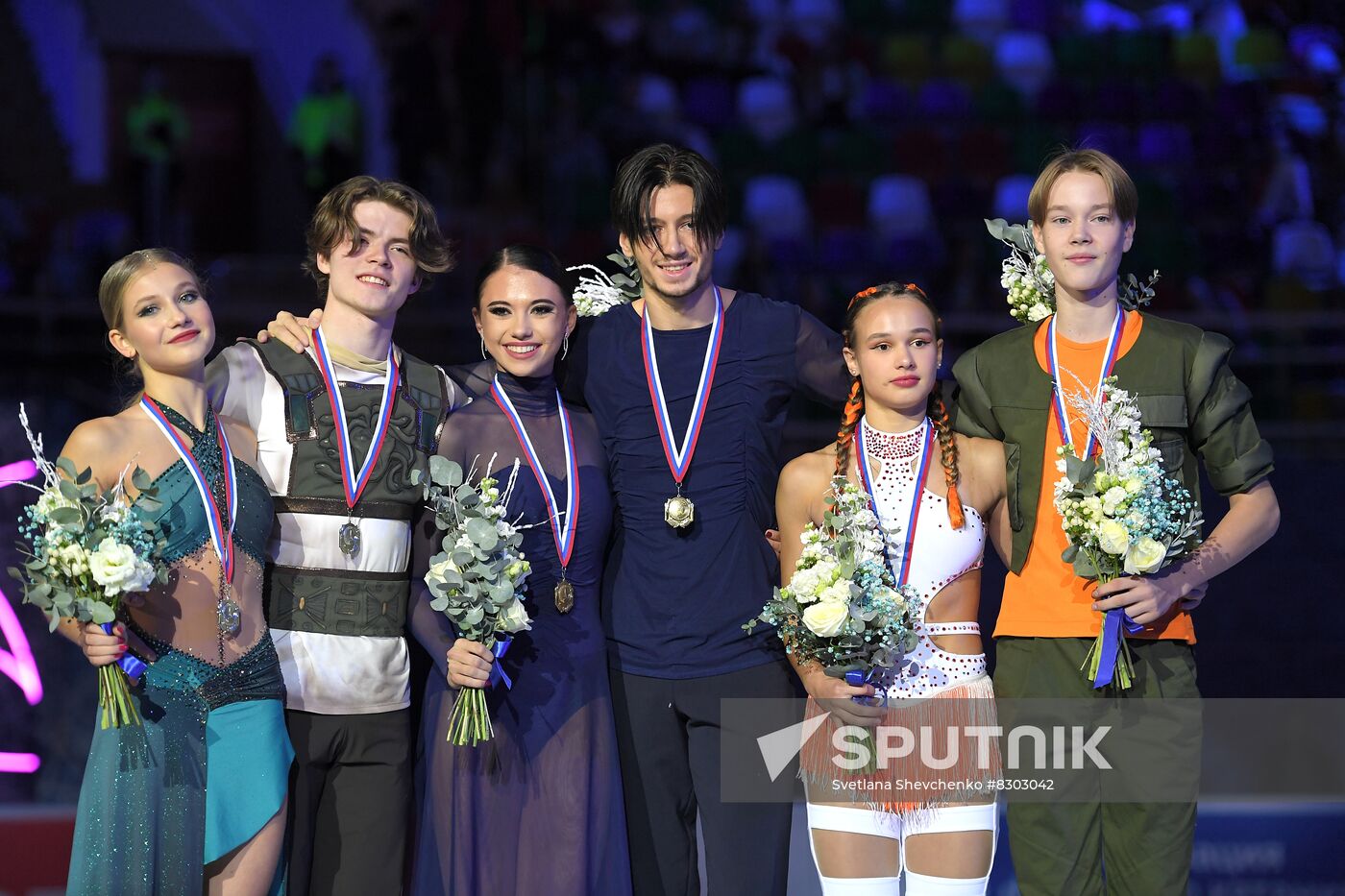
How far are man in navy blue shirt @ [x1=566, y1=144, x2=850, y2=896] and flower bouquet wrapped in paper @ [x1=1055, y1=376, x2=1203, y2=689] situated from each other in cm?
70

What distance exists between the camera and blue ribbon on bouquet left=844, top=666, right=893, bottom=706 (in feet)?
11.7

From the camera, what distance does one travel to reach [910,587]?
3.64m

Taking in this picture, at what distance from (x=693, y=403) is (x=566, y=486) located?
0.37 meters

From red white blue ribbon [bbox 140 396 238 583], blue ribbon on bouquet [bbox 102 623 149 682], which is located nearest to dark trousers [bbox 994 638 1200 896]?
red white blue ribbon [bbox 140 396 238 583]

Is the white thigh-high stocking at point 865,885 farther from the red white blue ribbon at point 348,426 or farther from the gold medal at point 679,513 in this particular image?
the red white blue ribbon at point 348,426

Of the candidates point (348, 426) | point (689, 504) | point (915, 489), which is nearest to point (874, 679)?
point (915, 489)

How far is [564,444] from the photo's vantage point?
155 inches

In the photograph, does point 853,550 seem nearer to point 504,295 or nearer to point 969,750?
point 969,750

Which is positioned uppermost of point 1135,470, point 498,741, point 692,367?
point 692,367

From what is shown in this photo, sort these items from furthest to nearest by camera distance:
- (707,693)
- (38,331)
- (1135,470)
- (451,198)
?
(451,198), (38,331), (707,693), (1135,470)

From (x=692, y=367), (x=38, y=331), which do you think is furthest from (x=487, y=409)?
(x=38, y=331)

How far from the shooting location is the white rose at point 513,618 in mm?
3588

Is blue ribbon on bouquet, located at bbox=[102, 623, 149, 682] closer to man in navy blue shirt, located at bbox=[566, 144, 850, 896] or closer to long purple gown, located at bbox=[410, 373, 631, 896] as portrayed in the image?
long purple gown, located at bbox=[410, 373, 631, 896]

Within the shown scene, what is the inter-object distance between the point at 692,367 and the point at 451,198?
20.4 feet
